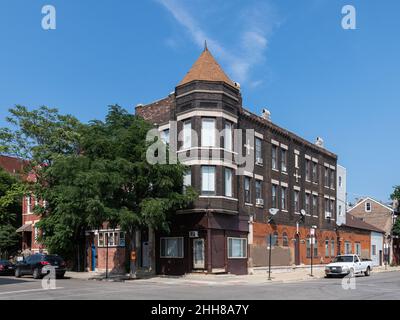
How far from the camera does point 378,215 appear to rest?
6862cm

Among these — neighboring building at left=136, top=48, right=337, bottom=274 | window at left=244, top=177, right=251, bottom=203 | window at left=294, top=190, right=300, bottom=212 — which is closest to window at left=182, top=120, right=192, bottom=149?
neighboring building at left=136, top=48, right=337, bottom=274

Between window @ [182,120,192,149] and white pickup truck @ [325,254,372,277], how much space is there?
12309 mm

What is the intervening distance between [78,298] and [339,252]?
38.5 meters

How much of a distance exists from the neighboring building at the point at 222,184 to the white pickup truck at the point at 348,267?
4.14m

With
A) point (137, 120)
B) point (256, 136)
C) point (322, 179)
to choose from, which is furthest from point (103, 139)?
point (322, 179)

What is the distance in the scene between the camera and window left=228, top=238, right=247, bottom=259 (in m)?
34.2

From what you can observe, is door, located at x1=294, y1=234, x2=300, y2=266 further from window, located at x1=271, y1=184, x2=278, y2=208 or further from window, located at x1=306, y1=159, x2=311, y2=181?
window, located at x1=306, y1=159, x2=311, y2=181

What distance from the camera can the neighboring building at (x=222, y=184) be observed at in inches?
1296

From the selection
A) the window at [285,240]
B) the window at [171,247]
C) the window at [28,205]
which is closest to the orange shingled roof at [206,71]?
the window at [171,247]

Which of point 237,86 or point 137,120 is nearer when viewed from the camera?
point 137,120

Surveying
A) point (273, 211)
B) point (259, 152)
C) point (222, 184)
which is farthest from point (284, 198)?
point (222, 184)

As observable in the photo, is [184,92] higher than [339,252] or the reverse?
higher
